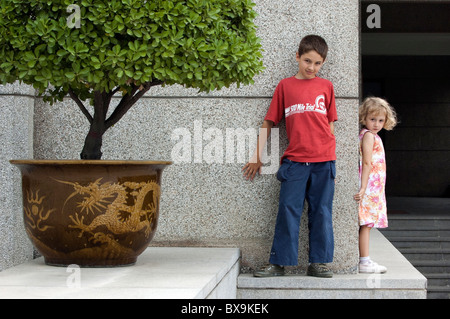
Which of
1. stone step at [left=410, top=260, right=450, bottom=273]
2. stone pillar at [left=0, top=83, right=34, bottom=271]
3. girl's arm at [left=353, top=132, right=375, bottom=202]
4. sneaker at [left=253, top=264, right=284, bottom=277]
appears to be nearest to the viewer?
stone pillar at [left=0, top=83, right=34, bottom=271]

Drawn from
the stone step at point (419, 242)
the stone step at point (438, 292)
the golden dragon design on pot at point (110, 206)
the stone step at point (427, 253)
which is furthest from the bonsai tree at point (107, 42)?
the stone step at point (419, 242)

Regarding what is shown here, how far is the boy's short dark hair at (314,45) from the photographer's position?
3955 millimetres

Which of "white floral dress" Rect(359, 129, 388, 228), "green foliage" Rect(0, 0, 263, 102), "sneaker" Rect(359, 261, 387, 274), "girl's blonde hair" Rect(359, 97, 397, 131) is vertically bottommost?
"sneaker" Rect(359, 261, 387, 274)

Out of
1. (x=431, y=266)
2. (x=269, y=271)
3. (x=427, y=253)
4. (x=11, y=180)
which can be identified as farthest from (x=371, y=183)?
(x=427, y=253)

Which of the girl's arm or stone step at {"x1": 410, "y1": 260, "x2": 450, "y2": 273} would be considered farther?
stone step at {"x1": 410, "y1": 260, "x2": 450, "y2": 273}

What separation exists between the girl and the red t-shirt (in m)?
Result: 0.49

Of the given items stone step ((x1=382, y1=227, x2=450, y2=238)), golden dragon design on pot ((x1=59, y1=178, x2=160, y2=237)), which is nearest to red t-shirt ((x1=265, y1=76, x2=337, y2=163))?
golden dragon design on pot ((x1=59, y1=178, x2=160, y2=237))

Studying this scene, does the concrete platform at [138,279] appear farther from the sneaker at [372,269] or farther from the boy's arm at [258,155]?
the sneaker at [372,269]

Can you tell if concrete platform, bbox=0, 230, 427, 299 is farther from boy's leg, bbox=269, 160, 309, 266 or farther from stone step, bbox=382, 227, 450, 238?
stone step, bbox=382, 227, 450, 238

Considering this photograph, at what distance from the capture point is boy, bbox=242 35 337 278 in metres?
3.95

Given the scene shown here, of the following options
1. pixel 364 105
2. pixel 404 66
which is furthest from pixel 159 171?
pixel 404 66

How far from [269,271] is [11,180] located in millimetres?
1775

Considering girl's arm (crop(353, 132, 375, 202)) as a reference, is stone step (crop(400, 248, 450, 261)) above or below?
below
